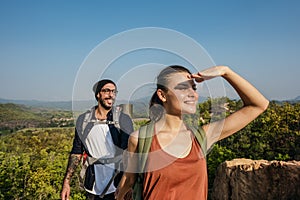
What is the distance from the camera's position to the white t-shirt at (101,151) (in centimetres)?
237

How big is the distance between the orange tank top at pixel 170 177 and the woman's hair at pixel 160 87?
137 mm

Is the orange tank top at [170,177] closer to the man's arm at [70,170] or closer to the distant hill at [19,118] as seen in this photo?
the man's arm at [70,170]

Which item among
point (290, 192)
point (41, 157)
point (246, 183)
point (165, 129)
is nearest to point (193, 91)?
point (165, 129)

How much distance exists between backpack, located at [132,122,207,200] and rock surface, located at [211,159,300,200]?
833 cm

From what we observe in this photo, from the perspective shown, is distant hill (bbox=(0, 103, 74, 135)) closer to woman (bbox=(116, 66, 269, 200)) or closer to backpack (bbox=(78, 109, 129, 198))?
backpack (bbox=(78, 109, 129, 198))

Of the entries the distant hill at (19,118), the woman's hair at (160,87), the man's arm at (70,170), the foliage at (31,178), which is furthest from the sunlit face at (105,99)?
the distant hill at (19,118)

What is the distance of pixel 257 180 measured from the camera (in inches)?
395

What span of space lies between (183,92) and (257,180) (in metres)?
9.56

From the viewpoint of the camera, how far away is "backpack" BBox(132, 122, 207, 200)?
1220mm

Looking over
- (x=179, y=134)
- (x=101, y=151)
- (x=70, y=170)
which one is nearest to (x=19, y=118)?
(x=70, y=170)

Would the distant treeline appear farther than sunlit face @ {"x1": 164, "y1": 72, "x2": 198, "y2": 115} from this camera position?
Yes

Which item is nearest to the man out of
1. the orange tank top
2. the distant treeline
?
the orange tank top

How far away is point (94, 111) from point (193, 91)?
1.44 metres

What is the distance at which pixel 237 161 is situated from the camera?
1170 cm
